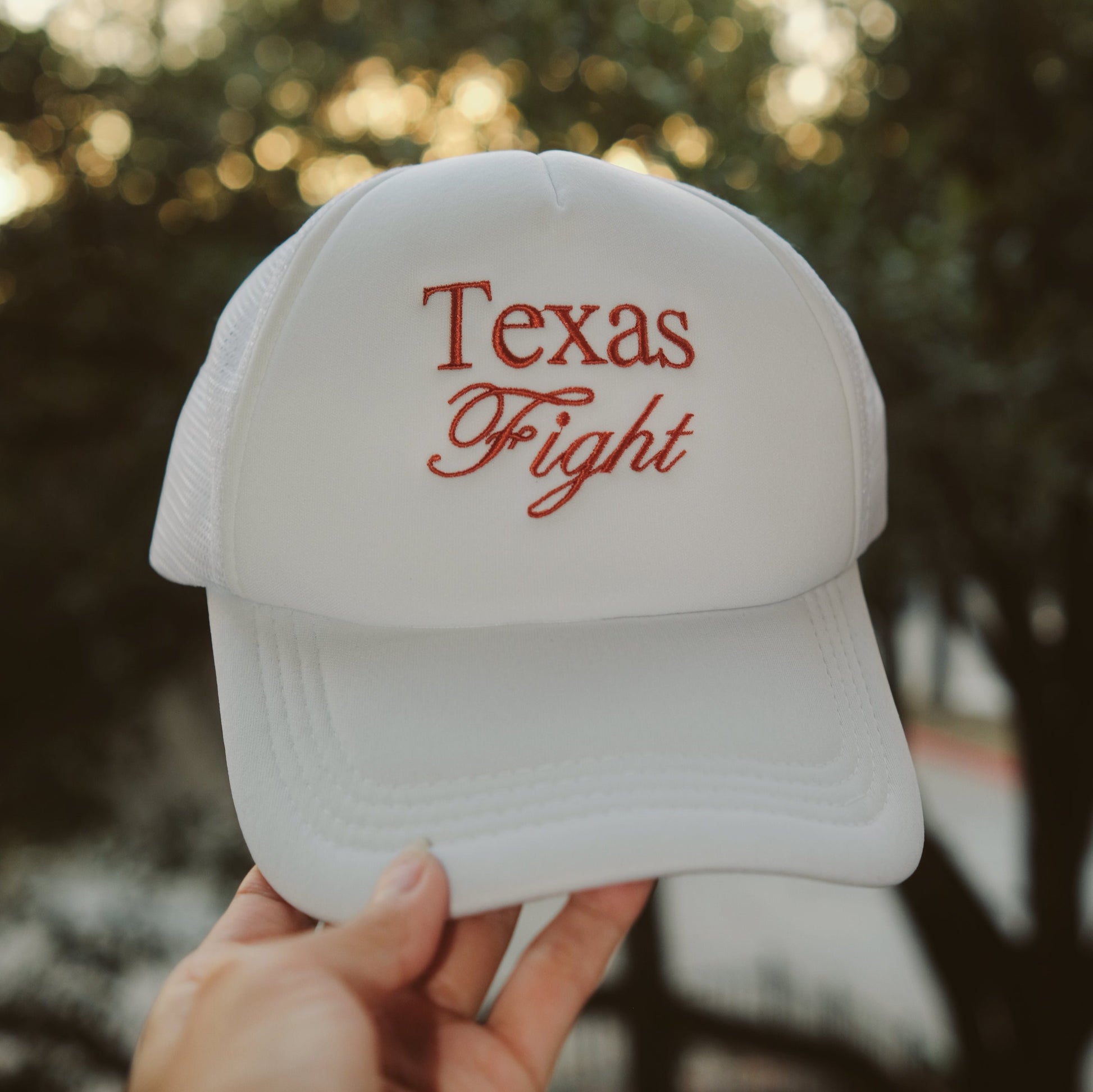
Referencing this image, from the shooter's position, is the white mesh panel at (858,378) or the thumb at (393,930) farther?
the white mesh panel at (858,378)

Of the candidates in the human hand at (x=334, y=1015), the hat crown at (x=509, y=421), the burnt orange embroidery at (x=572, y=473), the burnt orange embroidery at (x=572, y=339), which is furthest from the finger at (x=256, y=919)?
the burnt orange embroidery at (x=572, y=339)

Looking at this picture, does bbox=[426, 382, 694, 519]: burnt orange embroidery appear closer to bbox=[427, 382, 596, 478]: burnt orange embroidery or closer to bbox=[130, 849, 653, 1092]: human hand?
bbox=[427, 382, 596, 478]: burnt orange embroidery

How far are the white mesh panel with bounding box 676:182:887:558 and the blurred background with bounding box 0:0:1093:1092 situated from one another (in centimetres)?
35

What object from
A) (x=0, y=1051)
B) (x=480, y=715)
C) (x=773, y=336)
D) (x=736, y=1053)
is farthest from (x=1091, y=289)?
(x=0, y=1051)

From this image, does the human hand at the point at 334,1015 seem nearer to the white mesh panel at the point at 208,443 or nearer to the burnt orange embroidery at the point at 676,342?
the white mesh panel at the point at 208,443

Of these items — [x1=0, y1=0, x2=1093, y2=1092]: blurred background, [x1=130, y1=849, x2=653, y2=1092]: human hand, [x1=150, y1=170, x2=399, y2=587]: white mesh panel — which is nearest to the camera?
[x1=130, y1=849, x2=653, y2=1092]: human hand

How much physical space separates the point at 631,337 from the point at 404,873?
1.33ft

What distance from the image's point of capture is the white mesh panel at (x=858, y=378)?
69 centimetres

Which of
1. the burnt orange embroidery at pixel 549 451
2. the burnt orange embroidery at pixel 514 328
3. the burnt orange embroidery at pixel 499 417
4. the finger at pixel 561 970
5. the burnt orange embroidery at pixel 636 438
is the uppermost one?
the burnt orange embroidery at pixel 514 328

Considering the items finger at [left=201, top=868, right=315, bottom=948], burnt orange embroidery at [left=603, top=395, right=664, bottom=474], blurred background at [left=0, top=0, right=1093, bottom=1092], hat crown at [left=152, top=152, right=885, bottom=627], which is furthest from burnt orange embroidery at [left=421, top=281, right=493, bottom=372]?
blurred background at [left=0, top=0, right=1093, bottom=1092]

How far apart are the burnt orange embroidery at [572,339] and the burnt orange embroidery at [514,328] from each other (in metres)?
0.01

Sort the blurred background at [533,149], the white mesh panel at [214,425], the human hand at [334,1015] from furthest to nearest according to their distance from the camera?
the blurred background at [533,149] < the white mesh panel at [214,425] < the human hand at [334,1015]

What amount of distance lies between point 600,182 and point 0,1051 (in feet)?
6.94

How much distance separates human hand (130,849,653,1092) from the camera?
51 cm
